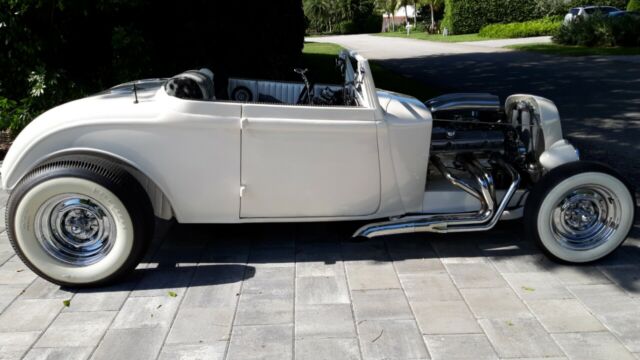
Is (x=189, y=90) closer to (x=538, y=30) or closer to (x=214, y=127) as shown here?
(x=214, y=127)

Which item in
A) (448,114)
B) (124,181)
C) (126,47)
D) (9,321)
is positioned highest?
(126,47)

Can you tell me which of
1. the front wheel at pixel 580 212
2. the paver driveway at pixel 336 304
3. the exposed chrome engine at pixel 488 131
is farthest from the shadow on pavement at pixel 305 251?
the exposed chrome engine at pixel 488 131

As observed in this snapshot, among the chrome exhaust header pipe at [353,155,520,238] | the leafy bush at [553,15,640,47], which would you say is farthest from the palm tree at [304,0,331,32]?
the chrome exhaust header pipe at [353,155,520,238]

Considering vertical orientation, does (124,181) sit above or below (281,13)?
below

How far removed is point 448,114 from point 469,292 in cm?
150

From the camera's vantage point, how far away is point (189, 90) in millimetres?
3881

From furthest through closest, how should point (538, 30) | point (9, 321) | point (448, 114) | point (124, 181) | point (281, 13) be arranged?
point (538, 30) < point (281, 13) < point (448, 114) < point (124, 181) < point (9, 321)

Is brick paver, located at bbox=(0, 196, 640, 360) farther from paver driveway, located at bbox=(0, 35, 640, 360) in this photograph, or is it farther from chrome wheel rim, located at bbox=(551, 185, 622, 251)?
chrome wheel rim, located at bbox=(551, 185, 622, 251)

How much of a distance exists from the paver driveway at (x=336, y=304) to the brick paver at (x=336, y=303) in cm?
1

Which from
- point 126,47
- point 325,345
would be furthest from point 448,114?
point 126,47

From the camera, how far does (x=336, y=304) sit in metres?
3.33

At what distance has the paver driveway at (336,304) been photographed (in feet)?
9.54

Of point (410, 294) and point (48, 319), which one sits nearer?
point (48, 319)

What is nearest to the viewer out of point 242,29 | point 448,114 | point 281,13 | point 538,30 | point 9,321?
point 9,321
